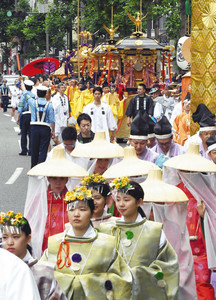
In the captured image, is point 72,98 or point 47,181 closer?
point 47,181

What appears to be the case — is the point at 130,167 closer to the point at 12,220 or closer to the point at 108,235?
the point at 108,235

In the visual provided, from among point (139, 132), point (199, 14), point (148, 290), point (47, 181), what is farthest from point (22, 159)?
point (148, 290)

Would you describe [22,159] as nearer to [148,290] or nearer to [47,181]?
[47,181]

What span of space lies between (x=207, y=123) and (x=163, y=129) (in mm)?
847

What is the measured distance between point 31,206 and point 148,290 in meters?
1.95

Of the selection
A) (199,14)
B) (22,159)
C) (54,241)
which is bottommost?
(22,159)

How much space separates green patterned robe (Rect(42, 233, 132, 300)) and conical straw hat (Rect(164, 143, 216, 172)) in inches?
89.8

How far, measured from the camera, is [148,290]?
19.2 feet

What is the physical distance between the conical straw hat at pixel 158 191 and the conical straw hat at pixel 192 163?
1.97ft

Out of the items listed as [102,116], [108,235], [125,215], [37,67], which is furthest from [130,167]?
[37,67]

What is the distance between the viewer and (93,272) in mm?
5297

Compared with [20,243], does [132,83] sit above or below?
below

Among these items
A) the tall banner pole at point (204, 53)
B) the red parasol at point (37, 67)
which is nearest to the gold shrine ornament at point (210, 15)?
the tall banner pole at point (204, 53)

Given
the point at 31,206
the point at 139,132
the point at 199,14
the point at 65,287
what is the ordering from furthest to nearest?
the point at 199,14
the point at 139,132
the point at 31,206
the point at 65,287
